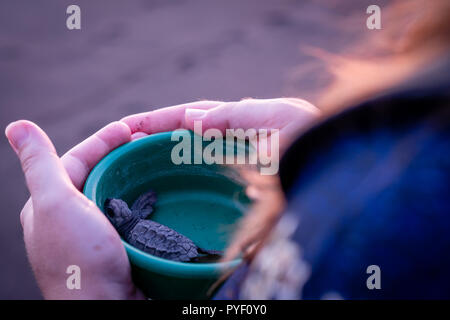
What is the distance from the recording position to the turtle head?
0.97m

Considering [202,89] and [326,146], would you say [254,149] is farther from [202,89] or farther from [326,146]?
[202,89]

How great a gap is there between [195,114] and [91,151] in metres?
0.30

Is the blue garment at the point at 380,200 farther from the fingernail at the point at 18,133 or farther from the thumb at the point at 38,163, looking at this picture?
the fingernail at the point at 18,133

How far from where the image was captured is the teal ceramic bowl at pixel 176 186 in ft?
3.38

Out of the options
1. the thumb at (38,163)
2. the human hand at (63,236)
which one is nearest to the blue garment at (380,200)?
the human hand at (63,236)

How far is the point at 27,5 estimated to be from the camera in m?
2.31

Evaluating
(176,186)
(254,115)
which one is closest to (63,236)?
(176,186)

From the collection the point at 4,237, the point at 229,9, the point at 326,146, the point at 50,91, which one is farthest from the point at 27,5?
the point at 326,146

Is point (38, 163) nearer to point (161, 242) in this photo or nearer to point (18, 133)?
point (18, 133)

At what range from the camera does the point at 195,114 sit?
44.0 inches

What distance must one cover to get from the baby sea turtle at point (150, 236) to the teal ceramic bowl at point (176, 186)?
47 millimetres

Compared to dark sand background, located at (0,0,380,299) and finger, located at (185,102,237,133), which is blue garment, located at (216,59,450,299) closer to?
finger, located at (185,102,237,133)

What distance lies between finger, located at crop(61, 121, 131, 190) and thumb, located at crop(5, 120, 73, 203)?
97 millimetres

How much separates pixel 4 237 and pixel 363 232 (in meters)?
1.50
